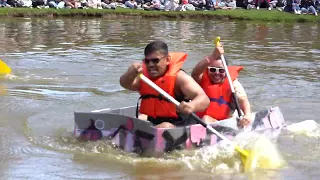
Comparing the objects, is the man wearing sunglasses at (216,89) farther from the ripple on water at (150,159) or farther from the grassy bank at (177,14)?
the grassy bank at (177,14)

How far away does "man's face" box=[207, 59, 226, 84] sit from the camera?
8466 mm

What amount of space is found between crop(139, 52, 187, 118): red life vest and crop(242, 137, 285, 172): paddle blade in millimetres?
1033

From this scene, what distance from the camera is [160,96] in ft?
25.1

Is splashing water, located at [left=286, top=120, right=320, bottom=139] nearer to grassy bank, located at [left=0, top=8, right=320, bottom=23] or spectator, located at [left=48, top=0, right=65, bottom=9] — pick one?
grassy bank, located at [left=0, top=8, right=320, bottom=23]

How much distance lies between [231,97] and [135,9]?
866 inches

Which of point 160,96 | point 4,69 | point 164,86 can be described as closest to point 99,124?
point 160,96

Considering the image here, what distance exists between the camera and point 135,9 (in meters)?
30.2

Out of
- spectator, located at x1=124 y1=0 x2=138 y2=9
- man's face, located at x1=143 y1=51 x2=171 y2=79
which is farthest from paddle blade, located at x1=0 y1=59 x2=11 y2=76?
spectator, located at x1=124 y1=0 x2=138 y2=9

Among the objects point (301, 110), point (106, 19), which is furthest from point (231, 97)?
point (106, 19)

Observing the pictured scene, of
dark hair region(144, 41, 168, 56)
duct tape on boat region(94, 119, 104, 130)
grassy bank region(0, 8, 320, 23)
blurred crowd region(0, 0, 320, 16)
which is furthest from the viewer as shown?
blurred crowd region(0, 0, 320, 16)

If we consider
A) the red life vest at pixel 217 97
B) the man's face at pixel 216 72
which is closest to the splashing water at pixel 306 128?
the red life vest at pixel 217 97

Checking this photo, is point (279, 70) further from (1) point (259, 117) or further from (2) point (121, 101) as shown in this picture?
(1) point (259, 117)

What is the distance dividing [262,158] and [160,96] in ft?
4.34

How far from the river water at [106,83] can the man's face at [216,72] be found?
3.63 ft
